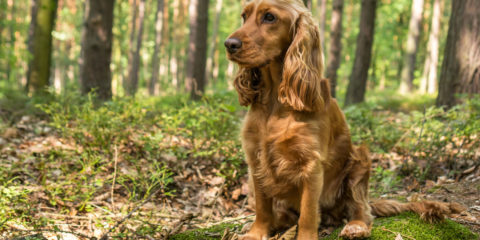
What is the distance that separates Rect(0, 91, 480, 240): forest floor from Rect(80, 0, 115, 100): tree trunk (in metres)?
2.37

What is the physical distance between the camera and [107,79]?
305 inches

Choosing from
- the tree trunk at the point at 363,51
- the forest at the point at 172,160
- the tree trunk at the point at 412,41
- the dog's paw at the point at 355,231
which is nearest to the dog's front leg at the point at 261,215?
the forest at the point at 172,160

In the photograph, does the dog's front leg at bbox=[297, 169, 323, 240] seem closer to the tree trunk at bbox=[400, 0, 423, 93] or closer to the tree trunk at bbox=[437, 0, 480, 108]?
the tree trunk at bbox=[437, 0, 480, 108]

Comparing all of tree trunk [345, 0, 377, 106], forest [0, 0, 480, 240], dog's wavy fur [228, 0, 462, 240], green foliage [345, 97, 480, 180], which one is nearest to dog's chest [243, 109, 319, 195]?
dog's wavy fur [228, 0, 462, 240]

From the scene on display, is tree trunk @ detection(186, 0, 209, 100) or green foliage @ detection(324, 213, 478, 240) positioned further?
tree trunk @ detection(186, 0, 209, 100)

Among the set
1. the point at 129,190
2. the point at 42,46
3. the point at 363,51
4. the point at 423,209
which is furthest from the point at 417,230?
the point at 42,46

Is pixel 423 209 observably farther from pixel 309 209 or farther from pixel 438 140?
pixel 438 140

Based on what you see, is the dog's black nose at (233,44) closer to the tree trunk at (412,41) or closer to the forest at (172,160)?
the forest at (172,160)

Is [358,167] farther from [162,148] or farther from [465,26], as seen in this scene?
[465,26]

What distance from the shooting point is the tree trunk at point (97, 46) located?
295 inches

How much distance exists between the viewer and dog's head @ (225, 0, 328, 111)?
92.0 inches

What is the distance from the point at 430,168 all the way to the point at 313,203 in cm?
265

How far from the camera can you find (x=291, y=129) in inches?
94.7

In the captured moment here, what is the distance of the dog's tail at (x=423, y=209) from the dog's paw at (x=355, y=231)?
20.4 inches
